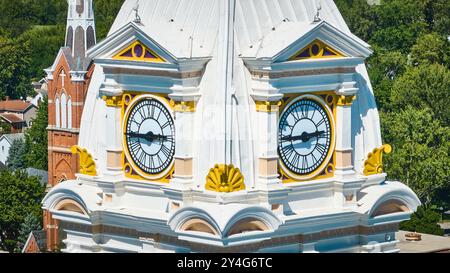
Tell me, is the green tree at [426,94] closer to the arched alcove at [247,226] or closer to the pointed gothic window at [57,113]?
the pointed gothic window at [57,113]

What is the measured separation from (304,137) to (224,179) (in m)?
2.13

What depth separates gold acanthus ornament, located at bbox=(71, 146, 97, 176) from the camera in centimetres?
3994

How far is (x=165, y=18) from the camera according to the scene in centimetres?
3900

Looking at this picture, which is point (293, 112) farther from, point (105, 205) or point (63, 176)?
point (63, 176)

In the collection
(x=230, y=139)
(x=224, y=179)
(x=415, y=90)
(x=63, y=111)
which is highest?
(x=415, y=90)

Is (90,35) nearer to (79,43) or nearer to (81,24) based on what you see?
(81,24)

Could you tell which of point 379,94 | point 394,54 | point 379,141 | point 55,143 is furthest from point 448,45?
point 379,141

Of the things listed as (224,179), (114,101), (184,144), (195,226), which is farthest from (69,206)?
(224,179)

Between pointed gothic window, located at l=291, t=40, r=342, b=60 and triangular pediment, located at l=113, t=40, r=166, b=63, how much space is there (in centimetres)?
229

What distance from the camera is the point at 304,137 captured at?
127 ft

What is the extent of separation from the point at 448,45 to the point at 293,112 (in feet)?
384

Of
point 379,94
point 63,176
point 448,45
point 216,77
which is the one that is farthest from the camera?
point 448,45

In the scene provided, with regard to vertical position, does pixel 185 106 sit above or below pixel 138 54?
below

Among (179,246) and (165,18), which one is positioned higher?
(165,18)
